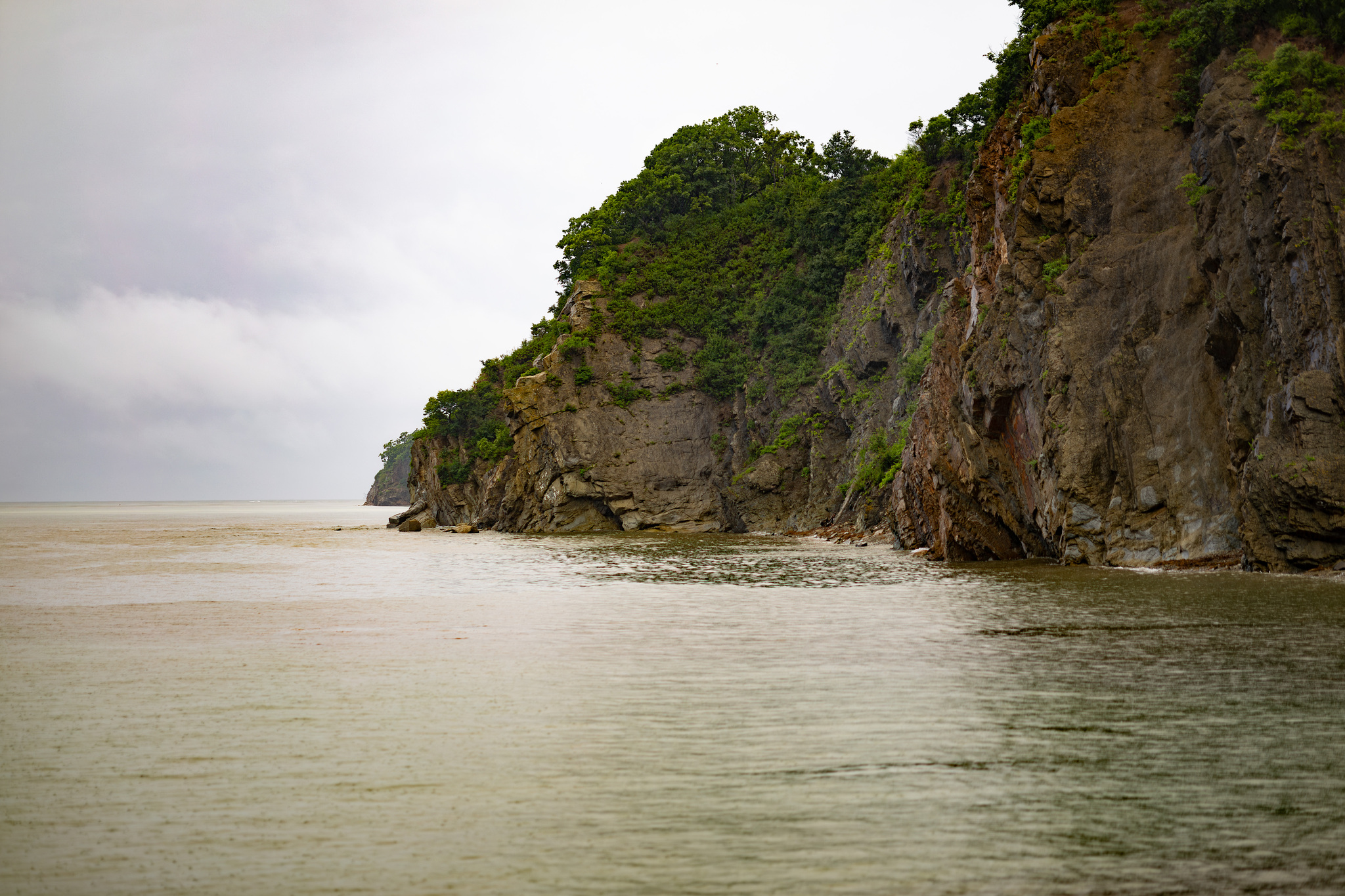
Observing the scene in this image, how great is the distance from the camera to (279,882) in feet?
19.7

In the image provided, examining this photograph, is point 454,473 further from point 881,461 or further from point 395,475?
point 395,475

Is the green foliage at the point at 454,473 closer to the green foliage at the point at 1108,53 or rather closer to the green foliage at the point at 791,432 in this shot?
the green foliage at the point at 791,432

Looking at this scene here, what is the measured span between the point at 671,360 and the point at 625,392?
15.2 ft

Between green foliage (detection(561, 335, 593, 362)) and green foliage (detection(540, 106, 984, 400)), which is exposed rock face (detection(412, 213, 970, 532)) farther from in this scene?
green foliage (detection(540, 106, 984, 400))

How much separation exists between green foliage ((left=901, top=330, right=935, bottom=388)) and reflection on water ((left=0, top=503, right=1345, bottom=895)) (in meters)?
30.8

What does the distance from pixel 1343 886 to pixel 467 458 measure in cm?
7699

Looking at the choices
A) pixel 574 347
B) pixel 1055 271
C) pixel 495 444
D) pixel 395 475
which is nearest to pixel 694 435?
pixel 574 347

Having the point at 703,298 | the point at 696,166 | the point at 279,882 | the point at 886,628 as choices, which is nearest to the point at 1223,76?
the point at 886,628

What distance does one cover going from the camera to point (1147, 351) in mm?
28281

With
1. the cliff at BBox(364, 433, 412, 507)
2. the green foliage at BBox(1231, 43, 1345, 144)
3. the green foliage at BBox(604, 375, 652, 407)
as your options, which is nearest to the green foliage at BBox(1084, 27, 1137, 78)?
the green foliage at BBox(1231, 43, 1345, 144)

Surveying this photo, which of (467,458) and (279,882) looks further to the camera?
(467,458)

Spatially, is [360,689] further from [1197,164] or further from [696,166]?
[696,166]

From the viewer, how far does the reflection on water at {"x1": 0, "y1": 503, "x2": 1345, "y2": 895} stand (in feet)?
20.4

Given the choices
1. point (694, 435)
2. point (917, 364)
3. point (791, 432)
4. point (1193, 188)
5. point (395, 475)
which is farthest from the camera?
point (395, 475)
